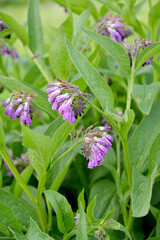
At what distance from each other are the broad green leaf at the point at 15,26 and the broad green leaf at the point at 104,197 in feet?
2.48

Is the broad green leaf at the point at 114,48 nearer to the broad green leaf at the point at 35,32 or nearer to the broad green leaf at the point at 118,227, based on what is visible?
the broad green leaf at the point at 118,227

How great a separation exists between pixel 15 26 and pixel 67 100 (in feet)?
2.30

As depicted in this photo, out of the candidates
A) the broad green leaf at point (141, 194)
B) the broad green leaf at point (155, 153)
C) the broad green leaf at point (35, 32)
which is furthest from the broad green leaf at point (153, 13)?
the broad green leaf at point (141, 194)

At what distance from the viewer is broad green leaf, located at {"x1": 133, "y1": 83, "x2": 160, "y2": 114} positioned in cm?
122

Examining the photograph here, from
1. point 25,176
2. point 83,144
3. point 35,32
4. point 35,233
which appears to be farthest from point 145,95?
point 35,32

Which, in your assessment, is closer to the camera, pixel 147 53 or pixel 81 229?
pixel 81 229

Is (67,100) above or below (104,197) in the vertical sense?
above

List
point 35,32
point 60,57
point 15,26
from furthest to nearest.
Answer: point 35,32, point 15,26, point 60,57

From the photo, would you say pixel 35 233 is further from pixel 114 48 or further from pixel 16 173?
pixel 114 48

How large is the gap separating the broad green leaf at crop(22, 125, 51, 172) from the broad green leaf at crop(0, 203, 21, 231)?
166mm

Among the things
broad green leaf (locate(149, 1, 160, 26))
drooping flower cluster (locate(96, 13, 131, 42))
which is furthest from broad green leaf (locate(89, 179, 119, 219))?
broad green leaf (locate(149, 1, 160, 26))

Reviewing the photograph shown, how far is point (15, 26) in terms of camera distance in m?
1.58

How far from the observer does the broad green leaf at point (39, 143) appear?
97 cm

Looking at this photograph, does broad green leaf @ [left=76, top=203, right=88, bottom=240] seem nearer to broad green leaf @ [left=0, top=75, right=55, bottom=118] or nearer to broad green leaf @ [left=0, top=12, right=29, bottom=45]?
broad green leaf @ [left=0, top=75, right=55, bottom=118]
